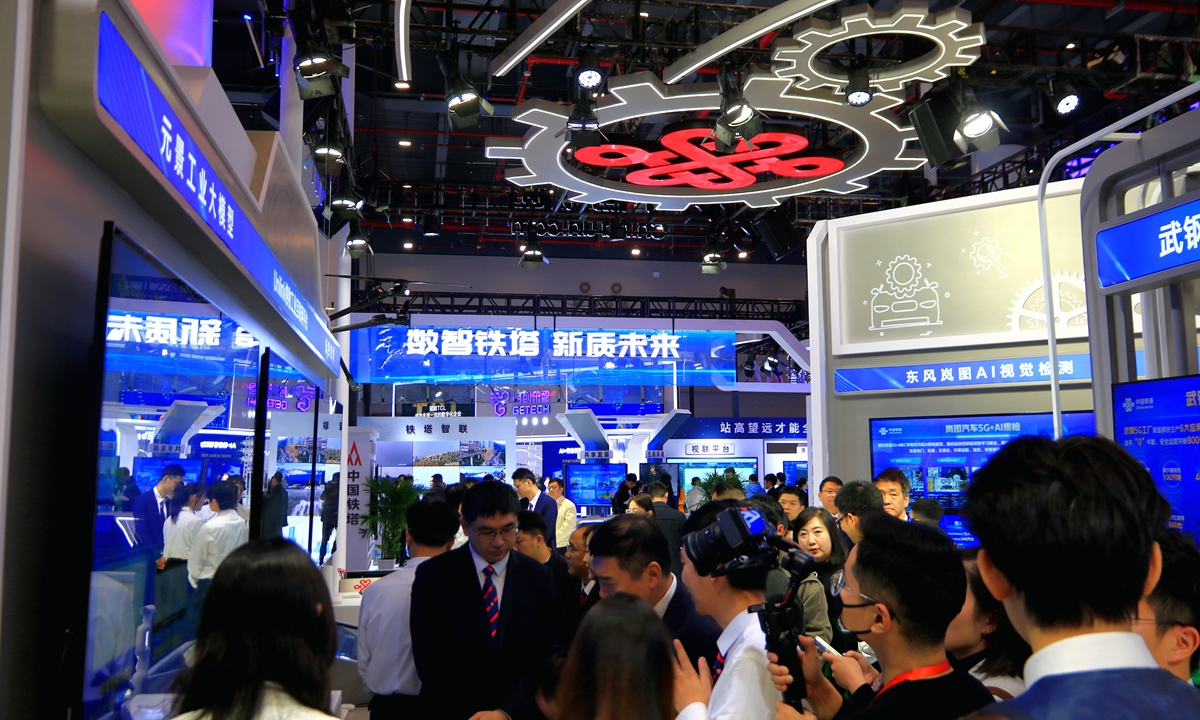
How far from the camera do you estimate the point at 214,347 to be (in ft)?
9.79

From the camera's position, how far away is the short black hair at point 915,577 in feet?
5.51

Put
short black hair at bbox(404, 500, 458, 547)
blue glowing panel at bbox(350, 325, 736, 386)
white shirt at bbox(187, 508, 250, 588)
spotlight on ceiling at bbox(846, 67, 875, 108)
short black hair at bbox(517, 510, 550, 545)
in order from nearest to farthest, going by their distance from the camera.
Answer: white shirt at bbox(187, 508, 250, 588)
short black hair at bbox(404, 500, 458, 547)
short black hair at bbox(517, 510, 550, 545)
spotlight on ceiling at bbox(846, 67, 875, 108)
blue glowing panel at bbox(350, 325, 736, 386)

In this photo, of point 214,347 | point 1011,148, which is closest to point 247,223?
point 214,347

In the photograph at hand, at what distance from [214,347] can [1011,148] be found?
44.7 ft

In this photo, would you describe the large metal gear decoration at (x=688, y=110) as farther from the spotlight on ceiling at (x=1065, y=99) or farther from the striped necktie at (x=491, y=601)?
the striped necktie at (x=491, y=601)

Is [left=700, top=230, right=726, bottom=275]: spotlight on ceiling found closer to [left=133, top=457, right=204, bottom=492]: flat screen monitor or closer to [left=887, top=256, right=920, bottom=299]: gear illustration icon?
[left=887, top=256, right=920, bottom=299]: gear illustration icon

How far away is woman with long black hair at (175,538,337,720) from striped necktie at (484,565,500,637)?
1.46 metres

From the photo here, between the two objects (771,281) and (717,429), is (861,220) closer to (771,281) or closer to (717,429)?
(717,429)

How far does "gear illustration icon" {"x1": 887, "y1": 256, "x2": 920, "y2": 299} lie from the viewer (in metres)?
7.60

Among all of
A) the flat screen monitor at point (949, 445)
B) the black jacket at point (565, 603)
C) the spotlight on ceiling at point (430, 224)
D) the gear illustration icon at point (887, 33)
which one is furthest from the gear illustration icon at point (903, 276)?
the spotlight on ceiling at point (430, 224)

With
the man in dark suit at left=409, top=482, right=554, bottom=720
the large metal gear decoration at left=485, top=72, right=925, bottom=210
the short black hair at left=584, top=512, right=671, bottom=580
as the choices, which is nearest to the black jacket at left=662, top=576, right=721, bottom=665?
the short black hair at left=584, top=512, right=671, bottom=580

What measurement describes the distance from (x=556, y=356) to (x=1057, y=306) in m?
8.15

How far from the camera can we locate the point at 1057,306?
22.9 ft

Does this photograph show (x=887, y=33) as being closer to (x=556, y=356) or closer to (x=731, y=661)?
(x=731, y=661)
